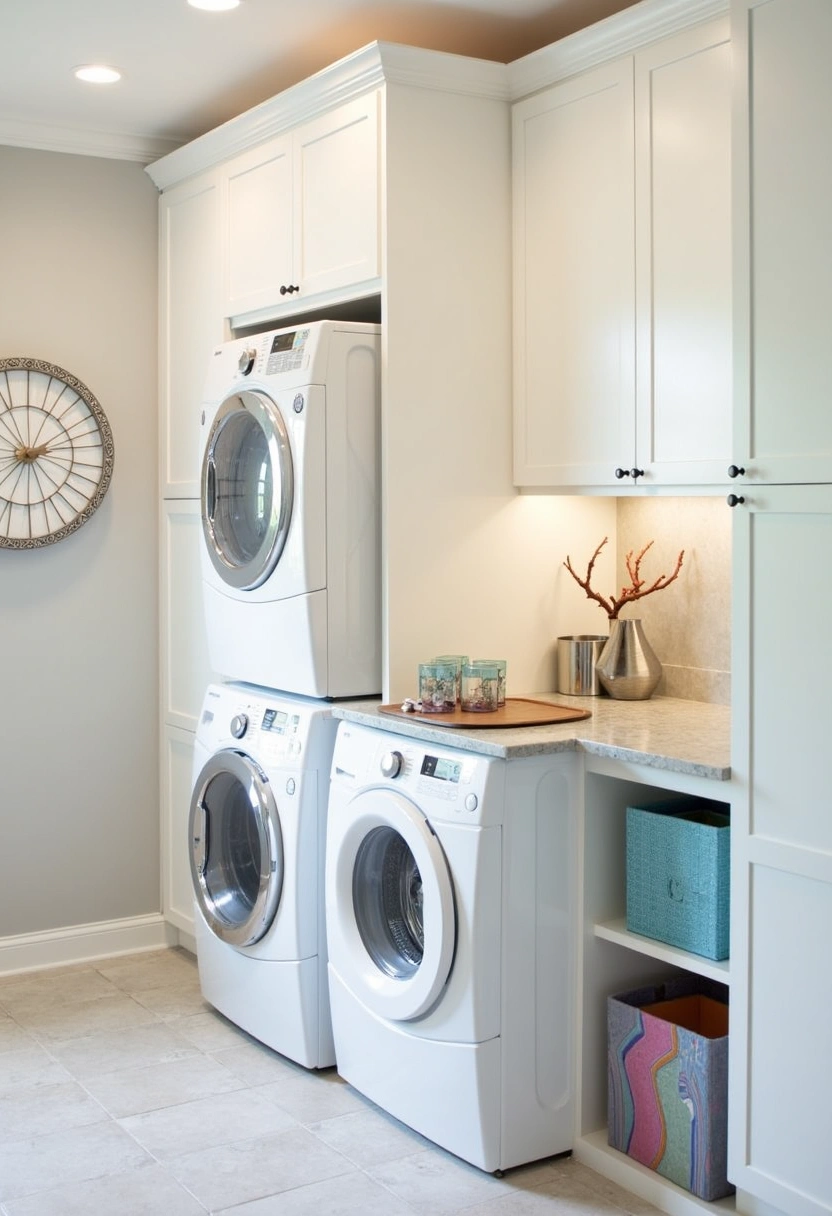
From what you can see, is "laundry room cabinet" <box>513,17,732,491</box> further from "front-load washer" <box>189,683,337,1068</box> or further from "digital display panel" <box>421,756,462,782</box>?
"front-load washer" <box>189,683,337,1068</box>

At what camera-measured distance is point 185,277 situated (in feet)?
13.3

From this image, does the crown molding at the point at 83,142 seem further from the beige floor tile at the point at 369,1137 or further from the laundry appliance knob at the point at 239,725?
the beige floor tile at the point at 369,1137

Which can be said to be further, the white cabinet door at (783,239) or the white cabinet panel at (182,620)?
the white cabinet panel at (182,620)

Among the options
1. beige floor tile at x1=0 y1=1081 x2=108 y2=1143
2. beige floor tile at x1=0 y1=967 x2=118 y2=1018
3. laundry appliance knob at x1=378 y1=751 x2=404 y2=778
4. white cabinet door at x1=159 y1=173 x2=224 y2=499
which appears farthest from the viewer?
white cabinet door at x1=159 y1=173 x2=224 y2=499

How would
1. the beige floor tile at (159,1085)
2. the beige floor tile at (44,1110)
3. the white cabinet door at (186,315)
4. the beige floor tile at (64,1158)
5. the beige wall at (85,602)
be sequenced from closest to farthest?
the beige floor tile at (64,1158) → the beige floor tile at (44,1110) → the beige floor tile at (159,1085) → the white cabinet door at (186,315) → the beige wall at (85,602)

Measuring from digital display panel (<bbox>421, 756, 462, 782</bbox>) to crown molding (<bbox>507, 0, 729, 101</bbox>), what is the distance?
1.60m

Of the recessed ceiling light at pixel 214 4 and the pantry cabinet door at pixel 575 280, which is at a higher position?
the recessed ceiling light at pixel 214 4

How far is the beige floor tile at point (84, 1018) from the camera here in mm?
3553

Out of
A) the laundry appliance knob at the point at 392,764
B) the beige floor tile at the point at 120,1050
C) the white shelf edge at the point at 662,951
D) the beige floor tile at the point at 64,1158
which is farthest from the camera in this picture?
the beige floor tile at the point at 120,1050

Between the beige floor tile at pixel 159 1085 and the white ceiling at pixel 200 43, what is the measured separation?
8.39ft

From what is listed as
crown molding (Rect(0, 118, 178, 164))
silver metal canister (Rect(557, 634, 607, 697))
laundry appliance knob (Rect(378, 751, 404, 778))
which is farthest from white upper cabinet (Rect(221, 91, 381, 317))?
laundry appliance knob (Rect(378, 751, 404, 778))

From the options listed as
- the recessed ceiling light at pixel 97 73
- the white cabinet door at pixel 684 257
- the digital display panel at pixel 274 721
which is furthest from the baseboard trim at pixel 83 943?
the recessed ceiling light at pixel 97 73

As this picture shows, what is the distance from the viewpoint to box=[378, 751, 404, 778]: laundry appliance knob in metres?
2.85

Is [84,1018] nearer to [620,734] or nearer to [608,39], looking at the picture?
[620,734]
